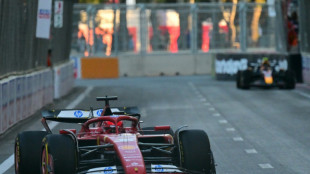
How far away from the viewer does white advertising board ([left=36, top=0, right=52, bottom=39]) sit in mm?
25859

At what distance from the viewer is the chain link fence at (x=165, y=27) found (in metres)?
48.0

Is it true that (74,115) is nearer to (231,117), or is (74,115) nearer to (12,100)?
(12,100)

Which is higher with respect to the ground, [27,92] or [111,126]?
[111,126]

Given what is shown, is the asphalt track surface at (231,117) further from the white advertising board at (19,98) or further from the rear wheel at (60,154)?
the rear wheel at (60,154)

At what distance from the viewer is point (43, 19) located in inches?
1021

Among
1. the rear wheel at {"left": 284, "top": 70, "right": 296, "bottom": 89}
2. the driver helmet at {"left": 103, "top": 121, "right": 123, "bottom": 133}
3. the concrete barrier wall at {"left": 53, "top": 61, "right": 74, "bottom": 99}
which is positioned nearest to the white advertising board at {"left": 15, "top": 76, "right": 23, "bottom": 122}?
the concrete barrier wall at {"left": 53, "top": 61, "right": 74, "bottom": 99}

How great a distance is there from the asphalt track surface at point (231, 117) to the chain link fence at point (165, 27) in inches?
324

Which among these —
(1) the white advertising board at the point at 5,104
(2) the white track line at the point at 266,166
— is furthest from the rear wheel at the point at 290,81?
(2) the white track line at the point at 266,166

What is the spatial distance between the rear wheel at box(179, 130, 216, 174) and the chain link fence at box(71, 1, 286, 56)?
3760cm

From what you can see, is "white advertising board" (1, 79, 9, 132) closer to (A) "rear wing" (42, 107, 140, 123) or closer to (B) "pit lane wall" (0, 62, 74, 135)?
(B) "pit lane wall" (0, 62, 74, 135)

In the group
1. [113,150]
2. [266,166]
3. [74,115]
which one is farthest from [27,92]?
[113,150]

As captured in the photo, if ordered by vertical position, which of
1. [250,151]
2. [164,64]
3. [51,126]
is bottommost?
[164,64]

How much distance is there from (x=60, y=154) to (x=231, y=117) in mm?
13094

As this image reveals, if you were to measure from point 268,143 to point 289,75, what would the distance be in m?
16.6
